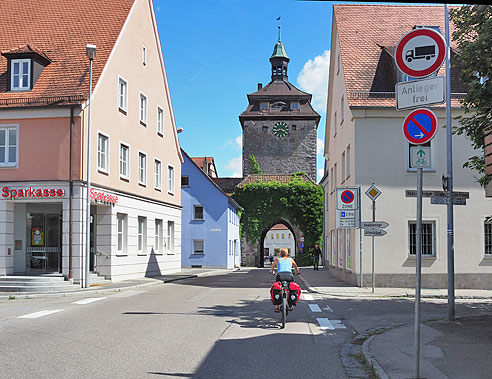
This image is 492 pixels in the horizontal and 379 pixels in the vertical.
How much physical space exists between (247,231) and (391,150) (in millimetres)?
33535

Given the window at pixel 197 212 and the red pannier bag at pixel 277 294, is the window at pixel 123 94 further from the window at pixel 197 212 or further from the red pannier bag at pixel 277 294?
the window at pixel 197 212

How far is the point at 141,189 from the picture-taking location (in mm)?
28172

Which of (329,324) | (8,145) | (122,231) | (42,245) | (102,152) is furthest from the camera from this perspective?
(122,231)

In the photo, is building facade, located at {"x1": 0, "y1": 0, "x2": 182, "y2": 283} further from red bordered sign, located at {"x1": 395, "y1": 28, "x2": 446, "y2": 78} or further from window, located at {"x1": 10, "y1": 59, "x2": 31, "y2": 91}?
red bordered sign, located at {"x1": 395, "y1": 28, "x2": 446, "y2": 78}

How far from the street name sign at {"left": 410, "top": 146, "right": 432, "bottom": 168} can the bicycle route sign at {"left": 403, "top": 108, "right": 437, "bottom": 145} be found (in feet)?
0.32

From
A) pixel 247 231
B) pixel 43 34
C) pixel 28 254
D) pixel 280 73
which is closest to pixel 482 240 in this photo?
pixel 28 254

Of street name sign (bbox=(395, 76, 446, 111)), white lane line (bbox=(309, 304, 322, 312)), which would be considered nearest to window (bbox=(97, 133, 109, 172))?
white lane line (bbox=(309, 304, 322, 312))

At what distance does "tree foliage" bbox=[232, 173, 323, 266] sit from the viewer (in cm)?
5375

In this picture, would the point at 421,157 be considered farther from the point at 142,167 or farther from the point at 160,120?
the point at 160,120

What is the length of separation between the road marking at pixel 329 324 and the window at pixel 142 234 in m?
16.6

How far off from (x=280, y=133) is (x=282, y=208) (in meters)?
22.3

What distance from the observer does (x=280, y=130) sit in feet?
246

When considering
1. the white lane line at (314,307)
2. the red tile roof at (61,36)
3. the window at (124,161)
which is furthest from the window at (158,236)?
the white lane line at (314,307)

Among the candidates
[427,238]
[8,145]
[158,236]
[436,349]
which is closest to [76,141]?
[8,145]
